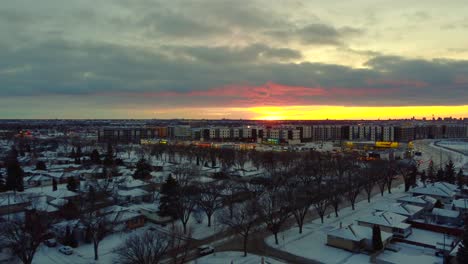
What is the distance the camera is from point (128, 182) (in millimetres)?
37125

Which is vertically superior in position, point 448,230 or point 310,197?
point 310,197

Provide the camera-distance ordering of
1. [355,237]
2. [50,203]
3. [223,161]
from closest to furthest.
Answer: [355,237] < [50,203] < [223,161]

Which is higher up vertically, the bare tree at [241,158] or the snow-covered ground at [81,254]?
the bare tree at [241,158]

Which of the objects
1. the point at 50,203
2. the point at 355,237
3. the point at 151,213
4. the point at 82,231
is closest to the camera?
the point at 355,237

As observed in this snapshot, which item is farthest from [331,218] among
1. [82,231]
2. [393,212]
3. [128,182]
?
[128,182]

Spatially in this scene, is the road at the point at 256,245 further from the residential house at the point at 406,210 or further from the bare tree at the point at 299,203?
the residential house at the point at 406,210

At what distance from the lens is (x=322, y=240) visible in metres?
22.1

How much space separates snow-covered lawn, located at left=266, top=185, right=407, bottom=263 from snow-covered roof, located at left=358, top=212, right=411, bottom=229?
213 cm

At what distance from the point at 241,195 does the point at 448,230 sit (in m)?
15.7

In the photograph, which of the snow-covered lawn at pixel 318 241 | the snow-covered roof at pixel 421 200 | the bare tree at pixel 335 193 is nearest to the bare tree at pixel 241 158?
the bare tree at pixel 335 193

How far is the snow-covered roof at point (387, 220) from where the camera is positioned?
2289 cm

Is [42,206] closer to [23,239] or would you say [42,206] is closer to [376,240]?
[23,239]

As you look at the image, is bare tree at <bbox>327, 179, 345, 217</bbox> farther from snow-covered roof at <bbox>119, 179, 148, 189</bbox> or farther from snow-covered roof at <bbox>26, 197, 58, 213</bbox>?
snow-covered roof at <bbox>26, 197, 58, 213</bbox>

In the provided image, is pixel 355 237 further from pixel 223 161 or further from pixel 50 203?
pixel 223 161
